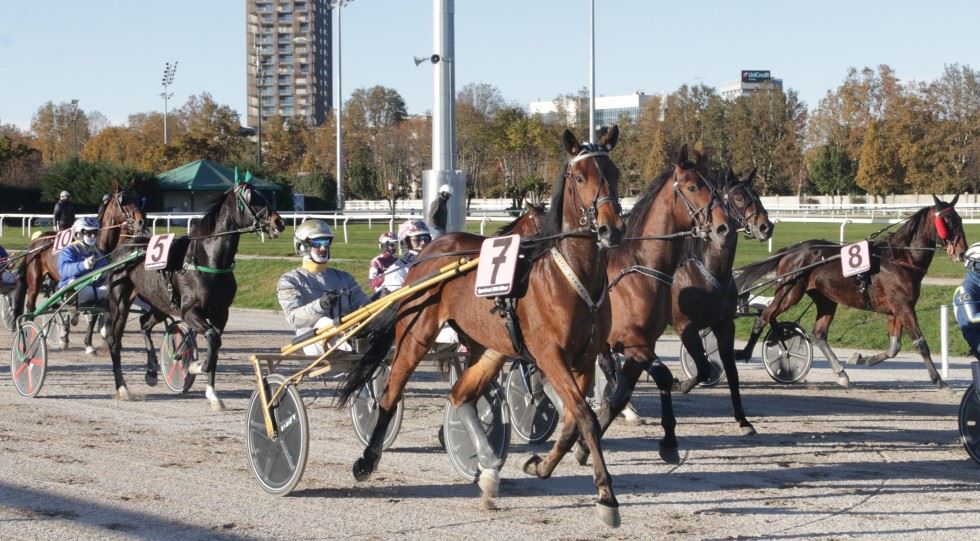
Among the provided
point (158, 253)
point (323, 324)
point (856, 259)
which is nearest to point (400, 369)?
point (323, 324)

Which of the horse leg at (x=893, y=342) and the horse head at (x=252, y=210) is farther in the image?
the horse leg at (x=893, y=342)

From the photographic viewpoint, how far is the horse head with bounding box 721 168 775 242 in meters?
9.14

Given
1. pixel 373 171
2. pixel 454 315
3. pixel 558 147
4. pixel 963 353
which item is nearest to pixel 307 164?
pixel 373 171

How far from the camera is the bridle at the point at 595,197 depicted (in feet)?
19.3

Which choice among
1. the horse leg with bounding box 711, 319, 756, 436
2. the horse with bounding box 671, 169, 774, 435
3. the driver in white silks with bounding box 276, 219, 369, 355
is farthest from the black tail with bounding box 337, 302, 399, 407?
the horse leg with bounding box 711, 319, 756, 436

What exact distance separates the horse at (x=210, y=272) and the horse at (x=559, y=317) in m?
3.37

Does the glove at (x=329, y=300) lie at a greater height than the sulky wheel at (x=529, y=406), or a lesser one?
greater

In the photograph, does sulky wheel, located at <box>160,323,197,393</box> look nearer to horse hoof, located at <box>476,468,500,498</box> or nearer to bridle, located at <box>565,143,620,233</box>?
horse hoof, located at <box>476,468,500,498</box>

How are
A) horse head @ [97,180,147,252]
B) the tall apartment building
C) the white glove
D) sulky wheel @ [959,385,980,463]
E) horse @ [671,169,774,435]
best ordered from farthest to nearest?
the tall apartment building
horse head @ [97,180,147,252]
horse @ [671,169,774,435]
sulky wheel @ [959,385,980,463]
the white glove

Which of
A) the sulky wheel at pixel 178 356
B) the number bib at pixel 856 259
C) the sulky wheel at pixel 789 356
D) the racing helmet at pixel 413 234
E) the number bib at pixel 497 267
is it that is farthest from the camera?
the sulky wheel at pixel 789 356

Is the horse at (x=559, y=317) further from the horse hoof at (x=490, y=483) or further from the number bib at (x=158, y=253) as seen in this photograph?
the number bib at (x=158, y=253)

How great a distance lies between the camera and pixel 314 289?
26.5 feet

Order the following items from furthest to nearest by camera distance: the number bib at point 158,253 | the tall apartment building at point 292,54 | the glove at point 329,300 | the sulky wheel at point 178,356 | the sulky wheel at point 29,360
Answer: the tall apartment building at point 292,54 → the sulky wheel at point 178,356 → the sulky wheel at point 29,360 → the number bib at point 158,253 → the glove at point 329,300

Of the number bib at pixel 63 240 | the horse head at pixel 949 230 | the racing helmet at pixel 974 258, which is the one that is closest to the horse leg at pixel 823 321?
the horse head at pixel 949 230
